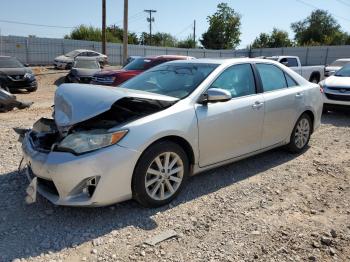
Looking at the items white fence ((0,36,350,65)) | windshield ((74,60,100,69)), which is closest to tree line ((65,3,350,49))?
white fence ((0,36,350,65))

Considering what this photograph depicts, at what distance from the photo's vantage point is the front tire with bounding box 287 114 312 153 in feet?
18.7

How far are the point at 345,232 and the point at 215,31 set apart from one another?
212 ft

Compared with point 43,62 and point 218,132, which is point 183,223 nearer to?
point 218,132

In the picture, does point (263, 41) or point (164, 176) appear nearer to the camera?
point (164, 176)

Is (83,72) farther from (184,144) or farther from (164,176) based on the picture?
(164,176)

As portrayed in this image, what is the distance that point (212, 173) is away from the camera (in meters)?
4.96

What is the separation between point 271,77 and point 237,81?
2.71 ft

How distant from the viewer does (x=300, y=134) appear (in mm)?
5871

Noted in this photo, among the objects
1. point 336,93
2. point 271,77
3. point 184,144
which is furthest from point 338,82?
point 184,144

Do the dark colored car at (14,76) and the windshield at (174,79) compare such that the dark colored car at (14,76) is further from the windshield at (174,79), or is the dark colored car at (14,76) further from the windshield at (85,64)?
the windshield at (174,79)

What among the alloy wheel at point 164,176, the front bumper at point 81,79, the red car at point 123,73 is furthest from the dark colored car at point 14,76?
the alloy wheel at point 164,176

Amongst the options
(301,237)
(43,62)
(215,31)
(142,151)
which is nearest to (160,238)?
(142,151)

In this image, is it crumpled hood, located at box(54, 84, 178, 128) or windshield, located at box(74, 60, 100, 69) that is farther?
windshield, located at box(74, 60, 100, 69)

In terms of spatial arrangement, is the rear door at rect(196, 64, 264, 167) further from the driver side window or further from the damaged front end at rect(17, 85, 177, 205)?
the damaged front end at rect(17, 85, 177, 205)
